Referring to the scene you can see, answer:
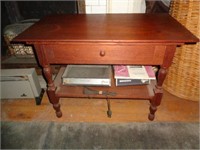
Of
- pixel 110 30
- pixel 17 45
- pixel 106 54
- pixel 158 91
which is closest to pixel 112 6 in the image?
pixel 110 30

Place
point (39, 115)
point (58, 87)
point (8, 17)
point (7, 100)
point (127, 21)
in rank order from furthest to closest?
1. point (8, 17)
2. point (7, 100)
3. point (39, 115)
4. point (58, 87)
5. point (127, 21)

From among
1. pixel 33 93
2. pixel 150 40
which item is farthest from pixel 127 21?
pixel 33 93

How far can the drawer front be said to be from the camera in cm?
79

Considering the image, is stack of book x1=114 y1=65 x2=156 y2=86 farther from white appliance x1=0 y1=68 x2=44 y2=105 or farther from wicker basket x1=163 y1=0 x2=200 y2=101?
white appliance x1=0 y1=68 x2=44 y2=105

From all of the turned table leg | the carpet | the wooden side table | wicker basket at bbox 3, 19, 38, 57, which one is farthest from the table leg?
wicker basket at bbox 3, 19, 38, 57

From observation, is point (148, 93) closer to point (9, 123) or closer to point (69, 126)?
point (69, 126)

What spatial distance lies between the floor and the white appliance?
81mm

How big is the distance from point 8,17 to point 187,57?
1.61 meters

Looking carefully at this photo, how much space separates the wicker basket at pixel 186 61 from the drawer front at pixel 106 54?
1.31 feet

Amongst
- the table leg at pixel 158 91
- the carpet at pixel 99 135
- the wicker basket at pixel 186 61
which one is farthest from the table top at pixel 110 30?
the carpet at pixel 99 135

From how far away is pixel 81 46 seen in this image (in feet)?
2.62

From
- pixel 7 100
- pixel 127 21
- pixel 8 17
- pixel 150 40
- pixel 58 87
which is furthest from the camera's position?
pixel 8 17

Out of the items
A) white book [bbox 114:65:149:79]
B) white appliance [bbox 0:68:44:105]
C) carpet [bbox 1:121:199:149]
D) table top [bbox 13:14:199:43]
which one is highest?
table top [bbox 13:14:199:43]

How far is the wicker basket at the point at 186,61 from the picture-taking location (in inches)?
39.0
